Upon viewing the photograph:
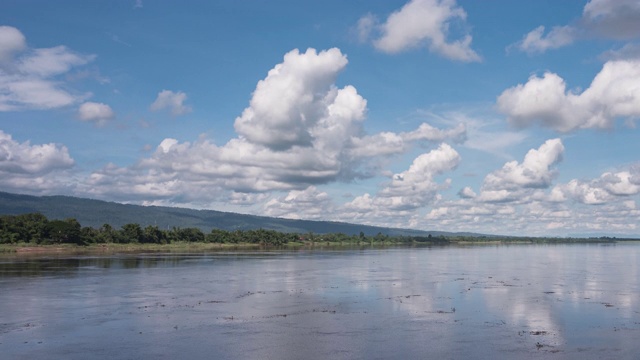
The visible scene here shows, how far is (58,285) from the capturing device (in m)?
54.2

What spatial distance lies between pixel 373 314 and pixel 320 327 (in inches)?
237

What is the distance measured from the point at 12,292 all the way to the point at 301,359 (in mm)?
34101

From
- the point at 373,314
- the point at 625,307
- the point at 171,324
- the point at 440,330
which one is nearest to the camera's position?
the point at 440,330

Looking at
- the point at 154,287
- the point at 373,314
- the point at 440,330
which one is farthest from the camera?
the point at 154,287

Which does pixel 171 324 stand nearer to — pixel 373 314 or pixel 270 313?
pixel 270 313

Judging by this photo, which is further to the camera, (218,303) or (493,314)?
(218,303)

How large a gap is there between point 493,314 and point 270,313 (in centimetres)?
1448

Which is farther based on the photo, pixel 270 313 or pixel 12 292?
pixel 12 292

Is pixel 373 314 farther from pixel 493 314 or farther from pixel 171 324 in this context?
pixel 171 324

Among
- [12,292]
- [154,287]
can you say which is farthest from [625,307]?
[12,292]

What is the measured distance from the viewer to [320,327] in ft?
105

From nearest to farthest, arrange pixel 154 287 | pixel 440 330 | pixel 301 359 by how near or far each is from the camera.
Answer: pixel 301 359 < pixel 440 330 < pixel 154 287

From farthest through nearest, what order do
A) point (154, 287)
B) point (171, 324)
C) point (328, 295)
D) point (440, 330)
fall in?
point (154, 287)
point (328, 295)
point (171, 324)
point (440, 330)

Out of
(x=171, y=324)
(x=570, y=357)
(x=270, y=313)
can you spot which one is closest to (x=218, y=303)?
(x=270, y=313)
